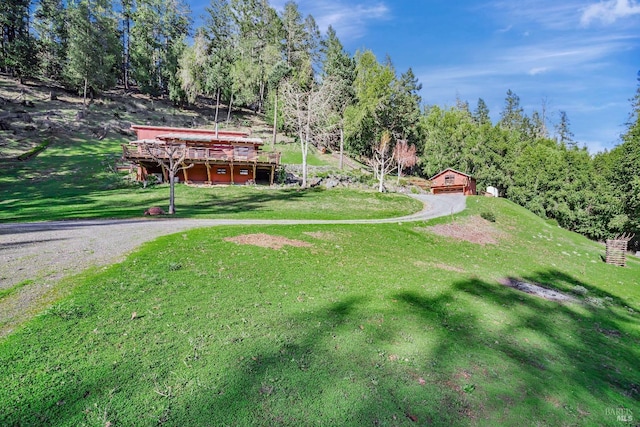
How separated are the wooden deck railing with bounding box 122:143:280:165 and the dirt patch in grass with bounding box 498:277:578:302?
3046 cm

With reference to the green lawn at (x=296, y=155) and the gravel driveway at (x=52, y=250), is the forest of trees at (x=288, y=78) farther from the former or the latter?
the gravel driveway at (x=52, y=250)

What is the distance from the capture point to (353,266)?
13.0 metres

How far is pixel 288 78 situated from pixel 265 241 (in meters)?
55.2

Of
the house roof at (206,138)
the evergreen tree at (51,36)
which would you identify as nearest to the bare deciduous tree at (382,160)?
the house roof at (206,138)

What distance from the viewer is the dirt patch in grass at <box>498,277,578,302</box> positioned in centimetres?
1361

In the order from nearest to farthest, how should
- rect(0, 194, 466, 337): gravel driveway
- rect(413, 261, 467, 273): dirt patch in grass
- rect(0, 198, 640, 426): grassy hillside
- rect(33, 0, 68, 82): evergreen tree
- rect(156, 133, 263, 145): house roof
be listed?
rect(0, 198, 640, 426): grassy hillside, rect(0, 194, 466, 337): gravel driveway, rect(413, 261, 467, 273): dirt patch in grass, rect(156, 133, 263, 145): house roof, rect(33, 0, 68, 82): evergreen tree

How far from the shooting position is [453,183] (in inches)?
2183

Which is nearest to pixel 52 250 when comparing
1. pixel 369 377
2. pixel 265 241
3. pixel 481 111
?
pixel 265 241

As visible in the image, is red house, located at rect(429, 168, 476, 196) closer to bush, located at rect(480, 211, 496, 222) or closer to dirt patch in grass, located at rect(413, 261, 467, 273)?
bush, located at rect(480, 211, 496, 222)

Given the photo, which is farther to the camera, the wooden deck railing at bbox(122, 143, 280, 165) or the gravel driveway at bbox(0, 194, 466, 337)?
the wooden deck railing at bbox(122, 143, 280, 165)

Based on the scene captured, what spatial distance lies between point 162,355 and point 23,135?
192 ft

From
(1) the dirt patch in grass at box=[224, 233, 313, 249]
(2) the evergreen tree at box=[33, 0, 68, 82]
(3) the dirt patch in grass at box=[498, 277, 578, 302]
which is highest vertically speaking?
(2) the evergreen tree at box=[33, 0, 68, 82]

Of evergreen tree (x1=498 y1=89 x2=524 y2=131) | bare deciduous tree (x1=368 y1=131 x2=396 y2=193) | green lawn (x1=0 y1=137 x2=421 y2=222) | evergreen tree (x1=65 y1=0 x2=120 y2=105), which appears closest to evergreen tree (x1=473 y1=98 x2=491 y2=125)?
evergreen tree (x1=498 y1=89 x2=524 y2=131)

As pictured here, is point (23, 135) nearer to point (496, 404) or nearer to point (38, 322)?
point (38, 322)
